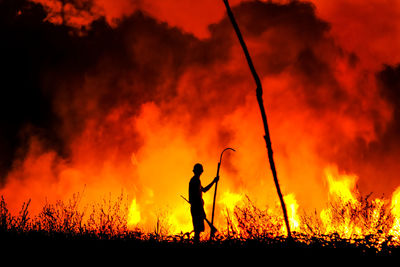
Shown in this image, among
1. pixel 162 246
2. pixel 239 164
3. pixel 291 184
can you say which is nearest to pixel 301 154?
pixel 291 184

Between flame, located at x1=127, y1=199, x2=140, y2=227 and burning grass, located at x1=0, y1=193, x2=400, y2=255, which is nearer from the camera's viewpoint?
burning grass, located at x1=0, y1=193, x2=400, y2=255

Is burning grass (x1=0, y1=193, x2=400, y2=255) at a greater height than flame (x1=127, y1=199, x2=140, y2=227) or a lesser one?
lesser

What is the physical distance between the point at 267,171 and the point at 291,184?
1.81 metres

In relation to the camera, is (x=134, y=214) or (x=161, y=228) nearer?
(x=161, y=228)

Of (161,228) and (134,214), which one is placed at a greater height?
(134,214)

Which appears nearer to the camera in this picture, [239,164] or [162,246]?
[162,246]

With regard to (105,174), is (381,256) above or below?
below

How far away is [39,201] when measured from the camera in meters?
31.4

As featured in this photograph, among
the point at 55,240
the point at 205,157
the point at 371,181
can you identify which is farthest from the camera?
the point at 205,157

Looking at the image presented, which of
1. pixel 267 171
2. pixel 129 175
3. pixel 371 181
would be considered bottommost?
pixel 371 181

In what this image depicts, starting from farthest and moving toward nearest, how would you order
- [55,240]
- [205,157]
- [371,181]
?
1. [205,157]
2. [371,181]
3. [55,240]

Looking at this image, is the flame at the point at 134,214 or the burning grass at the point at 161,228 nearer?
the burning grass at the point at 161,228

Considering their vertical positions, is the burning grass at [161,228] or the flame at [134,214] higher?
the flame at [134,214]

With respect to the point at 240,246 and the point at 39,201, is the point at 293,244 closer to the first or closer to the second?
the point at 240,246
